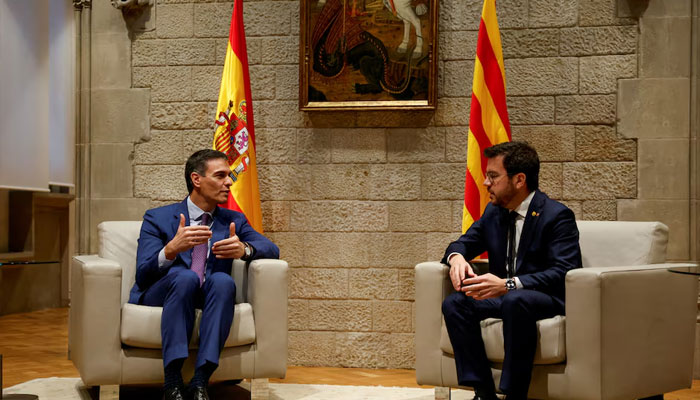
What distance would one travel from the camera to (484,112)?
13.7ft

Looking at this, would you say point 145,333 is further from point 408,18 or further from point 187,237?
point 408,18

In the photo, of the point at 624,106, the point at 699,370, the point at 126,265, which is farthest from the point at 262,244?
the point at 699,370

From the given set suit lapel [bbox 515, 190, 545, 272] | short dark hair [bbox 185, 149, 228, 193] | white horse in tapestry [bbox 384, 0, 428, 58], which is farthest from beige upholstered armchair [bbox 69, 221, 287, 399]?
white horse in tapestry [bbox 384, 0, 428, 58]

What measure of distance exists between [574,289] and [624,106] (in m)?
1.86

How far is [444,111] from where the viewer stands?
4.52m

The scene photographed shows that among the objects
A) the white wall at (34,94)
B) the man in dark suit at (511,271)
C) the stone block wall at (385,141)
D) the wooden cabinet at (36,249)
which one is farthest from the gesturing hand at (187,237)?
the wooden cabinet at (36,249)

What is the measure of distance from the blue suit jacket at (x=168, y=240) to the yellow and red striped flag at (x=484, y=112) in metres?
1.26

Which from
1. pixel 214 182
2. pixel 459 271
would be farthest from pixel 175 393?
pixel 459 271

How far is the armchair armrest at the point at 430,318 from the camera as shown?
3.11 m

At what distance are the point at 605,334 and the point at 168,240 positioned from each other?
6.19 ft

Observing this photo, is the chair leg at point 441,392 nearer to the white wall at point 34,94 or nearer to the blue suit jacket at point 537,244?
the blue suit jacket at point 537,244

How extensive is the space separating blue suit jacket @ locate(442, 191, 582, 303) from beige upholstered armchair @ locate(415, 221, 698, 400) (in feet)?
0.44

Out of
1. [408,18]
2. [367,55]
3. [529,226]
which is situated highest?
[408,18]

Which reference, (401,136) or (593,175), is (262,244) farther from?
(593,175)
